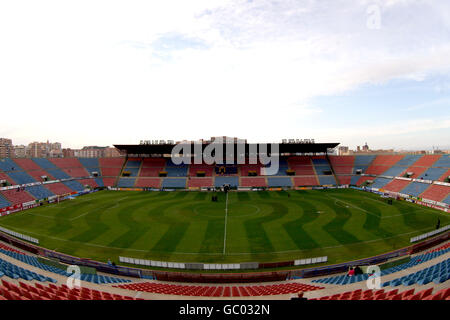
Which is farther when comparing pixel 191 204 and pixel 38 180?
pixel 38 180

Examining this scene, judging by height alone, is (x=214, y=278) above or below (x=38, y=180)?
below

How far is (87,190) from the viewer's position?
57656 millimetres

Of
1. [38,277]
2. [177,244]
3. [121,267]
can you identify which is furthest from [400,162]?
[38,277]

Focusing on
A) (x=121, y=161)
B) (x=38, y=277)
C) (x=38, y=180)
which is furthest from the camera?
(x=121, y=161)

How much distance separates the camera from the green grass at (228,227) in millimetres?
24062

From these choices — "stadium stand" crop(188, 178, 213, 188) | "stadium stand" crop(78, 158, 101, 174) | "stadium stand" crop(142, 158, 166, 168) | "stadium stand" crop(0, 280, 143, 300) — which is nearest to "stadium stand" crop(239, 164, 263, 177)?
"stadium stand" crop(188, 178, 213, 188)

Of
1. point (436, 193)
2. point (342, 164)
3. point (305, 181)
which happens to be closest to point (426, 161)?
point (436, 193)

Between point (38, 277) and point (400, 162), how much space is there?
2974 inches

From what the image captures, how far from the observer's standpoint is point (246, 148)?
64.0 meters

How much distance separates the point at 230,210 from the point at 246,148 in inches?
1099

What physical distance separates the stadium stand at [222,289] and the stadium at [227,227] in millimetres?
134

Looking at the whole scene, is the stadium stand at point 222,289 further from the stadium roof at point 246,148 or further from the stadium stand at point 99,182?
the stadium stand at point 99,182

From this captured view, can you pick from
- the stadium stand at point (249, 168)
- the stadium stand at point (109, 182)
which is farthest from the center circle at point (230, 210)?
the stadium stand at point (109, 182)
